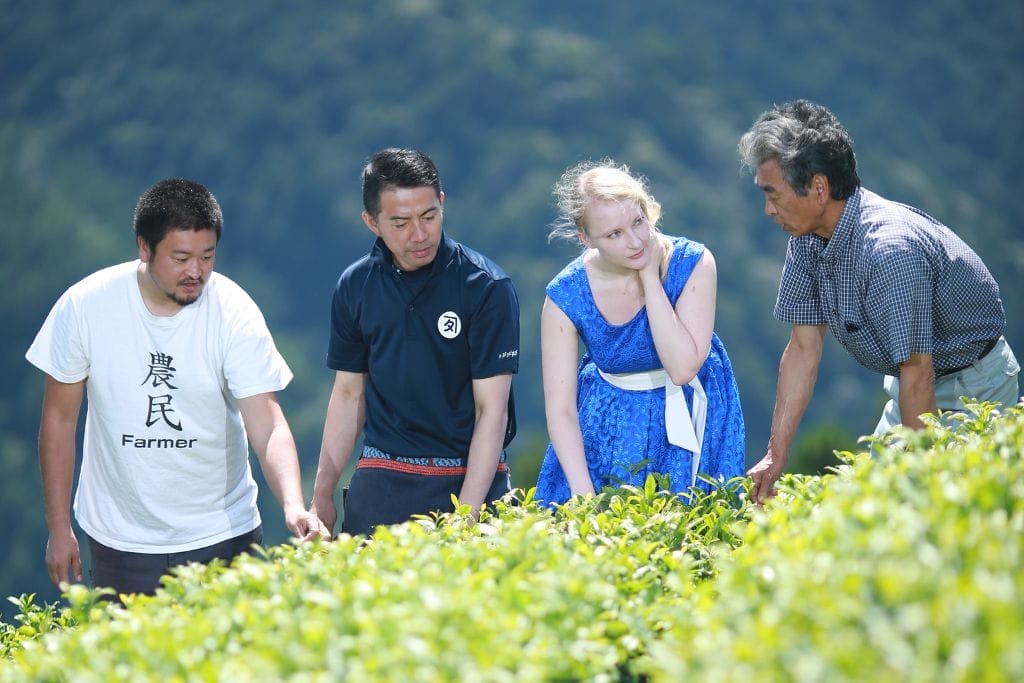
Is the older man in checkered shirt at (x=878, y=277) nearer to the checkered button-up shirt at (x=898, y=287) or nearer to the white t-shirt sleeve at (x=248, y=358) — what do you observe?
the checkered button-up shirt at (x=898, y=287)

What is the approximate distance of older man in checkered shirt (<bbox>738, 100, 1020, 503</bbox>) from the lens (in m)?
3.77

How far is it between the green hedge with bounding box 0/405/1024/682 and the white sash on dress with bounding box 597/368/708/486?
0.91 metres

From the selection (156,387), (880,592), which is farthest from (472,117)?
(880,592)

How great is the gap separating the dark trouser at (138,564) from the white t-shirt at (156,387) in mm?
28

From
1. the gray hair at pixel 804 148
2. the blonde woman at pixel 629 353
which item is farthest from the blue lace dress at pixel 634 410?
the gray hair at pixel 804 148

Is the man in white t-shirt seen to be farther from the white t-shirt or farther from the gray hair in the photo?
the gray hair

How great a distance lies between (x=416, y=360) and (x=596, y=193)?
0.84m

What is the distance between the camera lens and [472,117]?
2052 inches

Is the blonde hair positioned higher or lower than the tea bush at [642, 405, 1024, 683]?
higher

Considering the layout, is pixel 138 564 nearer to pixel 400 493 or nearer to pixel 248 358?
pixel 248 358

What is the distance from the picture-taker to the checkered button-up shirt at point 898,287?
375 cm

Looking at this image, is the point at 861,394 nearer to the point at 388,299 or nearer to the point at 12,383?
the point at 12,383

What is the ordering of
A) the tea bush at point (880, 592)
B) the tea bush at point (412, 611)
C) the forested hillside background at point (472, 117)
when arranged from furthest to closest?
the forested hillside background at point (472, 117) < the tea bush at point (412, 611) < the tea bush at point (880, 592)

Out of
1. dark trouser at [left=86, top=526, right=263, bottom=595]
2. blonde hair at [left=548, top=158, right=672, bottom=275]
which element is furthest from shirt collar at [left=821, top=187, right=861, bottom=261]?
dark trouser at [left=86, top=526, right=263, bottom=595]
